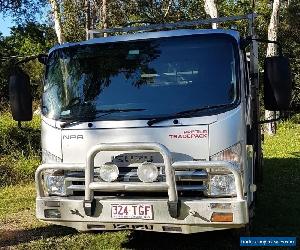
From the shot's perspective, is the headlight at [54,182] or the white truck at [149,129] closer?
the white truck at [149,129]

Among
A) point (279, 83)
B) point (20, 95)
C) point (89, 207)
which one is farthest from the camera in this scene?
point (20, 95)

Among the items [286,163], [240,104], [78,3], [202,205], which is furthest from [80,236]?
[78,3]

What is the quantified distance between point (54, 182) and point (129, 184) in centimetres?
88

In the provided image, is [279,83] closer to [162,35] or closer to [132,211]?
[162,35]

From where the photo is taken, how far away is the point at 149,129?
4895 mm

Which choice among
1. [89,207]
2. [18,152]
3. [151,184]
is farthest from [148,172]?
[18,152]

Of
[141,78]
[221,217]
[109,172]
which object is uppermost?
[141,78]

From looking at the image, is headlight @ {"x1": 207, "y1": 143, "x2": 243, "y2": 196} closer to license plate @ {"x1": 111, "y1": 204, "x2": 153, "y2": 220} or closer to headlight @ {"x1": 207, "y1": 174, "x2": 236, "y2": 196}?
headlight @ {"x1": 207, "y1": 174, "x2": 236, "y2": 196}

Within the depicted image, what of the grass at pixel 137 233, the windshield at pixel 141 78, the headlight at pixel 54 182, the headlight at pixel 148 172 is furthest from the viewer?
the grass at pixel 137 233

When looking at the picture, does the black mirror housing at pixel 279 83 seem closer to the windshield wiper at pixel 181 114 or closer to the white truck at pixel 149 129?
the white truck at pixel 149 129

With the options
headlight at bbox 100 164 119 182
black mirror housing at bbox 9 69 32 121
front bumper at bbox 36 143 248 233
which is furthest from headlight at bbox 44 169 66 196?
black mirror housing at bbox 9 69 32 121

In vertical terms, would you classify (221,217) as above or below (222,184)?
below

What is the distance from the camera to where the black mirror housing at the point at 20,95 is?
5547 millimetres

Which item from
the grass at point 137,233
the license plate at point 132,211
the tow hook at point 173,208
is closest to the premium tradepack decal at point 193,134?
the tow hook at point 173,208
